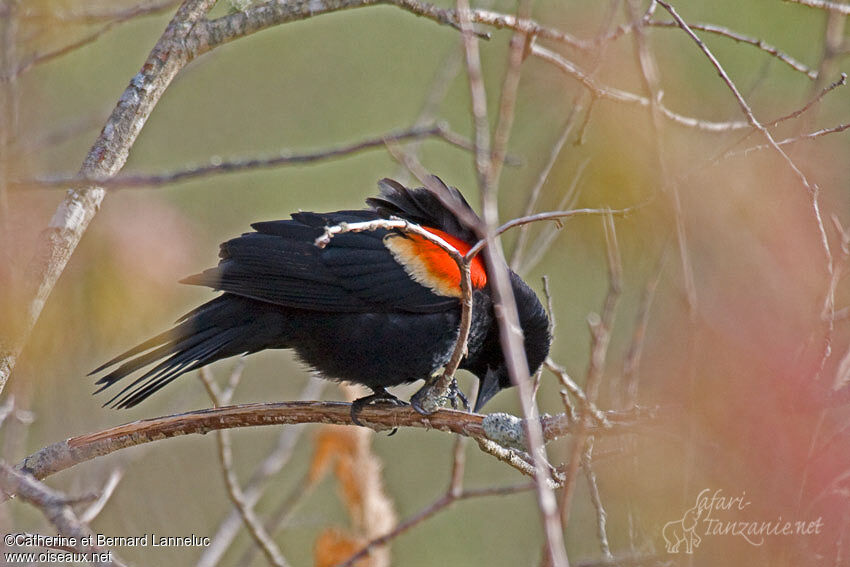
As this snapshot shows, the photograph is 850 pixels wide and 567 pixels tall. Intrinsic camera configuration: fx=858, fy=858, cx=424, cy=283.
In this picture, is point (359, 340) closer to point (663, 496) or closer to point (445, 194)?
point (445, 194)

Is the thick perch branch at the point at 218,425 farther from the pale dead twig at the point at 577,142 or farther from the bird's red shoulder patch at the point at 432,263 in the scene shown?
the pale dead twig at the point at 577,142

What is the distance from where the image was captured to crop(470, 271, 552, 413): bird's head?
342 cm

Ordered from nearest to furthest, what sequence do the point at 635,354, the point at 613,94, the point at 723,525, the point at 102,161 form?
the point at 723,525, the point at 102,161, the point at 635,354, the point at 613,94

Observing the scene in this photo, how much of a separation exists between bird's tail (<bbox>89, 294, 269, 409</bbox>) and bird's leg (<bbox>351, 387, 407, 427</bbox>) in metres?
0.45

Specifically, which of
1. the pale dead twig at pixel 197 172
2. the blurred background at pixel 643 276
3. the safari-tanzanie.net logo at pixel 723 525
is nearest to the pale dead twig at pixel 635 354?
the blurred background at pixel 643 276

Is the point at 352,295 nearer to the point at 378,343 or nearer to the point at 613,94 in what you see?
the point at 378,343

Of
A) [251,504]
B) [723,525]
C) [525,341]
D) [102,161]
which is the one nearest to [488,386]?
[525,341]

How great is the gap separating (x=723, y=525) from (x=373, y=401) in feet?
5.61

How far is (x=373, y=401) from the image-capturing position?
3.10 metres

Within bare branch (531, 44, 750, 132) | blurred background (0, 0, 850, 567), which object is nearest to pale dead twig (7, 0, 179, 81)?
blurred background (0, 0, 850, 567)

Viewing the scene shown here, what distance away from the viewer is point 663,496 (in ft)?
5.35

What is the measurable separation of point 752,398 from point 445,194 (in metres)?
1.69

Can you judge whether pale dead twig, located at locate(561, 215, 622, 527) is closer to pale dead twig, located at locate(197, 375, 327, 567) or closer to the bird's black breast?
the bird's black breast

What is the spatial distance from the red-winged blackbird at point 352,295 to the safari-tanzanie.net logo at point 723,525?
4.79ft
